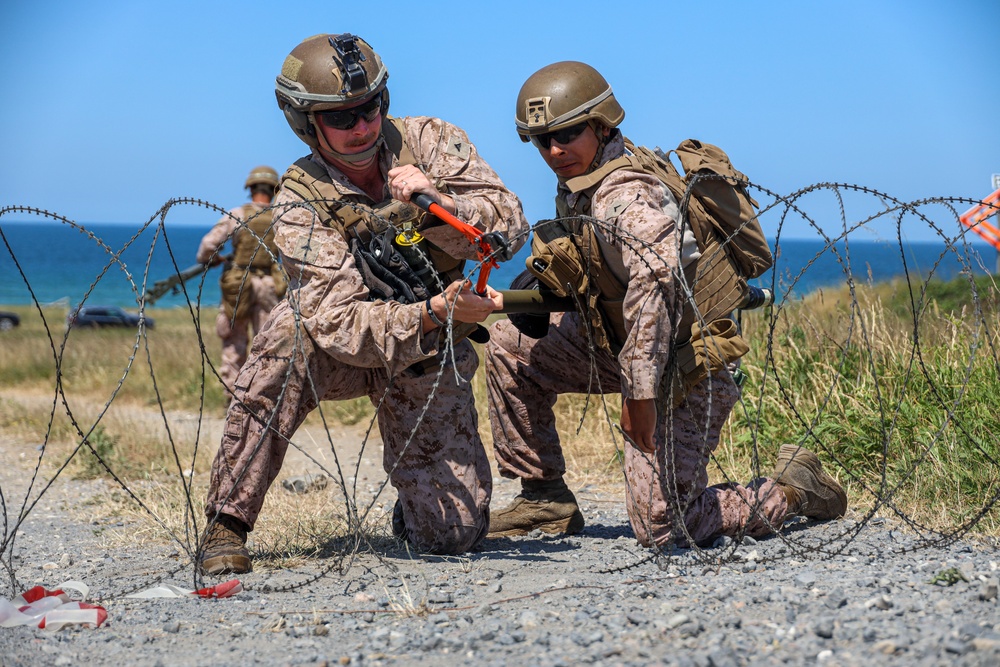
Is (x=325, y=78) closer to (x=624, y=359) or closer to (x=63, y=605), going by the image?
(x=624, y=359)

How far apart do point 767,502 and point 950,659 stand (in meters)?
1.89

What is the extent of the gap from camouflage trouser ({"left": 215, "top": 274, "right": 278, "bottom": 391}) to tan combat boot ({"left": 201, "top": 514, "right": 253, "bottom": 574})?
5230 mm

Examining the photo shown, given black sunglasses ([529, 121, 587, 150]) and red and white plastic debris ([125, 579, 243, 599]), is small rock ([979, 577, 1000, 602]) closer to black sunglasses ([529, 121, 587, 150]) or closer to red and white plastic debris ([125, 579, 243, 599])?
black sunglasses ([529, 121, 587, 150])

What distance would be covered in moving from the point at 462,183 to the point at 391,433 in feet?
3.58

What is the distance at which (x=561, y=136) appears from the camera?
444 centimetres

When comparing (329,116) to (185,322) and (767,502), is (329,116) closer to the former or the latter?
(767,502)

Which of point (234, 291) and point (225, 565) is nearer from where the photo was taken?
point (225, 565)

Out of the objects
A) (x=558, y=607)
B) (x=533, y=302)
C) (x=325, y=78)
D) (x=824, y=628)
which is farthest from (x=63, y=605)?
(x=824, y=628)

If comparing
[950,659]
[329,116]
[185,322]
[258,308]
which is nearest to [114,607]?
[329,116]

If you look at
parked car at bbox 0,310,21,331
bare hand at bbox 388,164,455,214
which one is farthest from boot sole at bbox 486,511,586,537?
parked car at bbox 0,310,21,331

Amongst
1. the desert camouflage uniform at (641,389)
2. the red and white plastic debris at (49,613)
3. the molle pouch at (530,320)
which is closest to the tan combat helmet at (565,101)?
the desert camouflage uniform at (641,389)

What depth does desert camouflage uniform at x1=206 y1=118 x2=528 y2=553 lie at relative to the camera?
4.22 meters

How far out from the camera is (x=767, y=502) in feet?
15.3

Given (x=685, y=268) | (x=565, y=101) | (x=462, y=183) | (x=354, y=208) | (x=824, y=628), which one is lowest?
(x=824, y=628)
